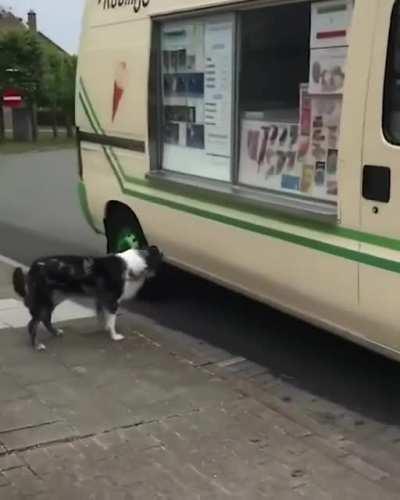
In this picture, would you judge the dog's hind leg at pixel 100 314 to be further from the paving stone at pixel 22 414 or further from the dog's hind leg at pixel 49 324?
the paving stone at pixel 22 414

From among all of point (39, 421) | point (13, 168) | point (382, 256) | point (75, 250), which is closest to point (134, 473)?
point (39, 421)

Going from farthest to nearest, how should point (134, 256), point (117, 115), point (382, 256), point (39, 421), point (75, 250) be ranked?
1. point (75, 250)
2. point (117, 115)
3. point (134, 256)
4. point (39, 421)
5. point (382, 256)

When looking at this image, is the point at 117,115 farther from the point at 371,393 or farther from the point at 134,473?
the point at 134,473

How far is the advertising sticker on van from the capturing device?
6328 mm

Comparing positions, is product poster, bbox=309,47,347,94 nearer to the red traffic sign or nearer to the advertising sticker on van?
the advertising sticker on van

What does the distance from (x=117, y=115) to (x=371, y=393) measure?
306 centimetres

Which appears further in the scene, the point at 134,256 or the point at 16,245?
the point at 16,245

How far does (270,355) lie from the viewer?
229 inches

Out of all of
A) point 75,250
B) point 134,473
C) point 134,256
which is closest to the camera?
point 134,473

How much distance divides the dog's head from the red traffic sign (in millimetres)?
31471

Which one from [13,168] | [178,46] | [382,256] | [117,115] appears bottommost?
[13,168]

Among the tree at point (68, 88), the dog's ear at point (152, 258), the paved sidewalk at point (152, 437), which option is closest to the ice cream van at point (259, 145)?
the dog's ear at point (152, 258)

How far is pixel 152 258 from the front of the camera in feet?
19.8

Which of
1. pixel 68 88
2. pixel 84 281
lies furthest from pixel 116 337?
pixel 68 88
